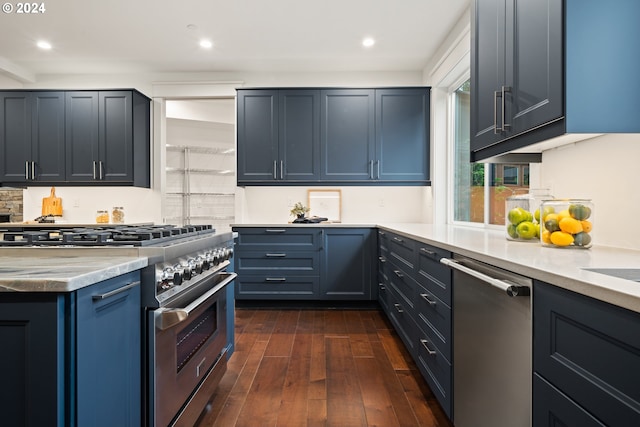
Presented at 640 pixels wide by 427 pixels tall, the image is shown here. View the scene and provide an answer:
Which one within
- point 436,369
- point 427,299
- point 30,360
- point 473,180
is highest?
point 473,180

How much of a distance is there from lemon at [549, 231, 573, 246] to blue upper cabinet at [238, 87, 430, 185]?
2.59 m

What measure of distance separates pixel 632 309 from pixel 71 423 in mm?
1242

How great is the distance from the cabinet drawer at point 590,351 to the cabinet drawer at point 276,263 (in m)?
2.94

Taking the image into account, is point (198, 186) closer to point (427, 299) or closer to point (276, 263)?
point (276, 263)

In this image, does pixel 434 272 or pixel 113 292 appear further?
pixel 434 272

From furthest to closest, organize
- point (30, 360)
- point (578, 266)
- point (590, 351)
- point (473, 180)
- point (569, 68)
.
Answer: point (473, 180), point (569, 68), point (578, 266), point (30, 360), point (590, 351)

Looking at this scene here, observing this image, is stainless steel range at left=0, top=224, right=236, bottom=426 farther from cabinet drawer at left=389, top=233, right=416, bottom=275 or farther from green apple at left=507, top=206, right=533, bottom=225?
green apple at left=507, top=206, right=533, bottom=225

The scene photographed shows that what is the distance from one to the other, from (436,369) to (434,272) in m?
0.48

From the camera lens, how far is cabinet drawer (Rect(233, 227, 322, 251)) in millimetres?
3867

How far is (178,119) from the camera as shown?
22.4 feet

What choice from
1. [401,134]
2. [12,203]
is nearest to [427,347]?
[401,134]

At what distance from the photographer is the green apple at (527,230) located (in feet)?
5.97

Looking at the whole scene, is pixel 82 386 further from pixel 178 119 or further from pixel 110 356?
pixel 178 119

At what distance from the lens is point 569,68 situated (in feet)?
4.12
